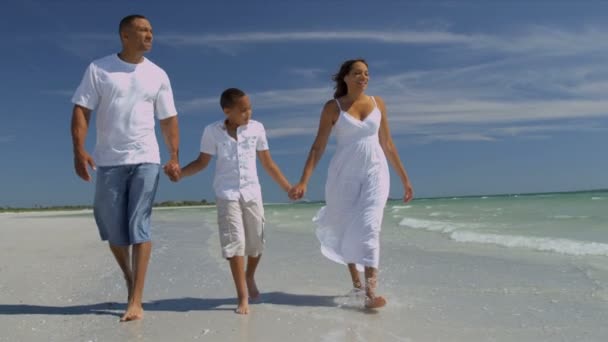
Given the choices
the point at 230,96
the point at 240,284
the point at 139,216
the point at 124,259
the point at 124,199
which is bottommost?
the point at 240,284

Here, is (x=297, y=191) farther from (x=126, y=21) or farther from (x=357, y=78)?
(x=126, y=21)

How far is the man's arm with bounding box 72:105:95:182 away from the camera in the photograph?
4.38m

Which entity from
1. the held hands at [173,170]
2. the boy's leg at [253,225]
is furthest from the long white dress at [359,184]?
the held hands at [173,170]

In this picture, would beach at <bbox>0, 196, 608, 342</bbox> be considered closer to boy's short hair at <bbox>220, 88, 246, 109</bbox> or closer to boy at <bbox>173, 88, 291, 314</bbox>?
boy at <bbox>173, 88, 291, 314</bbox>

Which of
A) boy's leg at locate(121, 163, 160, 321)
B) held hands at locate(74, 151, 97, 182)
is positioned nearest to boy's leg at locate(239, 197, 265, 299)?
boy's leg at locate(121, 163, 160, 321)

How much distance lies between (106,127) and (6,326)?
5.18ft

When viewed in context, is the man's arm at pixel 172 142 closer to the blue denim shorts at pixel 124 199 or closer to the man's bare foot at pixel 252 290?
the blue denim shorts at pixel 124 199

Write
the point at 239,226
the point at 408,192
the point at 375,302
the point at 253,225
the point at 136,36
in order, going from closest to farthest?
the point at 136,36
the point at 375,302
the point at 239,226
the point at 253,225
the point at 408,192

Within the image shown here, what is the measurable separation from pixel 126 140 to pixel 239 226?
1087mm

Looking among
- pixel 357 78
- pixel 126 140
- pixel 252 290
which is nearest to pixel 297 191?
pixel 252 290

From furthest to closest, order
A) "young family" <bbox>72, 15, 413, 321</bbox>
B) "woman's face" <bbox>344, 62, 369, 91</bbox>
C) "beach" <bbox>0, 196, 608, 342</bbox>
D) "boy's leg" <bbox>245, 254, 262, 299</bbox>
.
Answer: "boy's leg" <bbox>245, 254, 262, 299</bbox> → "woman's face" <bbox>344, 62, 369, 91</bbox> → "young family" <bbox>72, 15, 413, 321</bbox> → "beach" <bbox>0, 196, 608, 342</bbox>

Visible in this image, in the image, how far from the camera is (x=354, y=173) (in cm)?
489

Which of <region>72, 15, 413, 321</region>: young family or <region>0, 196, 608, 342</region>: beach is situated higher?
<region>72, 15, 413, 321</region>: young family

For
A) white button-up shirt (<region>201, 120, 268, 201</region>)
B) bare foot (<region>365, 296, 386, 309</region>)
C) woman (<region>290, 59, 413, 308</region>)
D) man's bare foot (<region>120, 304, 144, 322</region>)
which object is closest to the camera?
man's bare foot (<region>120, 304, 144, 322</region>)
